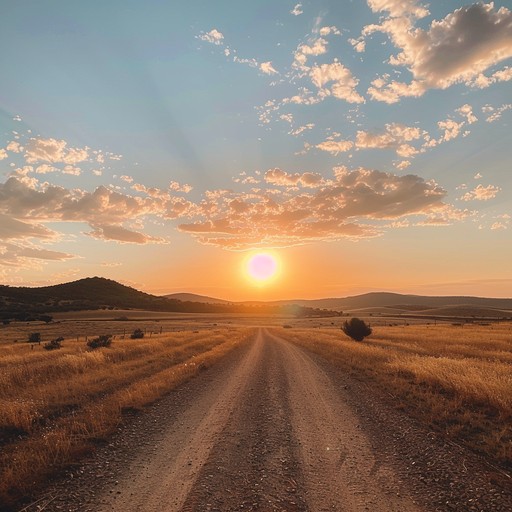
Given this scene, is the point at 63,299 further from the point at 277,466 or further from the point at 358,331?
the point at 277,466

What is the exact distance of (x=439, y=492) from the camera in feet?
21.0

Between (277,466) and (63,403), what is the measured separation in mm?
8325

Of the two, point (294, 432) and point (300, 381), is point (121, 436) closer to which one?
point (294, 432)

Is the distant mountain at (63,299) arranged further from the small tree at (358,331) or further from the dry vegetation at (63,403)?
the dry vegetation at (63,403)

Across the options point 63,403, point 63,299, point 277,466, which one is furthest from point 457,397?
point 63,299

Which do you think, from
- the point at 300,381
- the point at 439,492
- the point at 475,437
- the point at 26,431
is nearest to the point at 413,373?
the point at 300,381

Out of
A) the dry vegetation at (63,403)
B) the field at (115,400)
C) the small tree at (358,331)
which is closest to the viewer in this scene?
the dry vegetation at (63,403)

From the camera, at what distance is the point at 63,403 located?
1202 cm

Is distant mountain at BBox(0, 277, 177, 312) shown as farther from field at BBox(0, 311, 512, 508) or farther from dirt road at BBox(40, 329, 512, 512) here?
dirt road at BBox(40, 329, 512, 512)

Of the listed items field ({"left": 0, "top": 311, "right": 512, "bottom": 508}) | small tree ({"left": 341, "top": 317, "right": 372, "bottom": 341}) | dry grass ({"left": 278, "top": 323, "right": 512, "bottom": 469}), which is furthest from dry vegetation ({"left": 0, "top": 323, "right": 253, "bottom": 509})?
small tree ({"left": 341, "top": 317, "right": 372, "bottom": 341})

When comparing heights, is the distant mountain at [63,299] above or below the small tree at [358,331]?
above

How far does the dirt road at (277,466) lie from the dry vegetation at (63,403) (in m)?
0.74

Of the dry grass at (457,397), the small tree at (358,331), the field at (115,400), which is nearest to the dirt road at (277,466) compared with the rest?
the field at (115,400)

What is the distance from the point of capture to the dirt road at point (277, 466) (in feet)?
19.9
